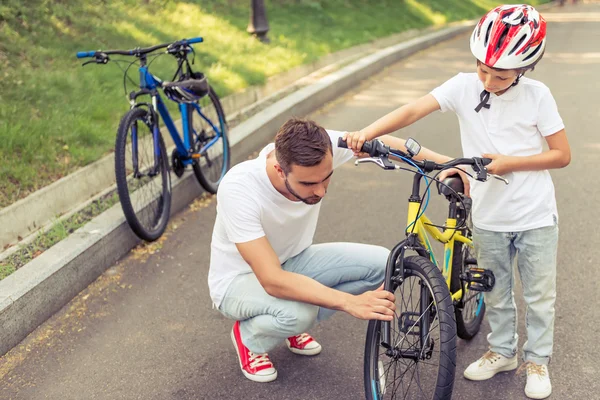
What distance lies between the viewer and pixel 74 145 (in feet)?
19.1

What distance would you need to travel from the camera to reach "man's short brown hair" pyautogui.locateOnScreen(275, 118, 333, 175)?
111 inches

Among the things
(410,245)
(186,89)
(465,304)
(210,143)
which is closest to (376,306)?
(410,245)

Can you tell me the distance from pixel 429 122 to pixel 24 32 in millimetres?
4691

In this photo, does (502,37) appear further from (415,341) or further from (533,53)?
(415,341)

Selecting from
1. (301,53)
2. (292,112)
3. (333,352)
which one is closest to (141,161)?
(333,352)

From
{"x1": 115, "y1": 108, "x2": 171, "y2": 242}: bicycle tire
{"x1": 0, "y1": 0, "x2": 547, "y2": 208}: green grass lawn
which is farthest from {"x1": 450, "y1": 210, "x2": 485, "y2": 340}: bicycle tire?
{"x1": 0, "y1": 0, "x2": 547, "y2": 208}: green grass lawn

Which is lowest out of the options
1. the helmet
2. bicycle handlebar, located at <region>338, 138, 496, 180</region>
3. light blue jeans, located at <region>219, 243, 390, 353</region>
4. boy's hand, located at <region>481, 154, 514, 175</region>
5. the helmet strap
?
light blue jeans, located at <region>219, 243, 390, 353</region>

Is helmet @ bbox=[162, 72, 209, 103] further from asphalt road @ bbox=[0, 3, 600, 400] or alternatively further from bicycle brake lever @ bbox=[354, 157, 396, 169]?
bicycle brake lever @ bbox=[354, 157, 396, 169]

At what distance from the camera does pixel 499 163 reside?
9.69 ft

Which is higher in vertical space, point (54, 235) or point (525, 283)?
point (525, 283)

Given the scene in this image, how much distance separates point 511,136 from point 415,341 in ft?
3.19

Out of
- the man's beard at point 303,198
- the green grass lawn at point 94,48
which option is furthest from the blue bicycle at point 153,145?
the man's beard at point 303,198

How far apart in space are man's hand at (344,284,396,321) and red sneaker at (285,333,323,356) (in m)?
0.88

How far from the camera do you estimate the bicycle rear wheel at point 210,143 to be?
19.2ft
